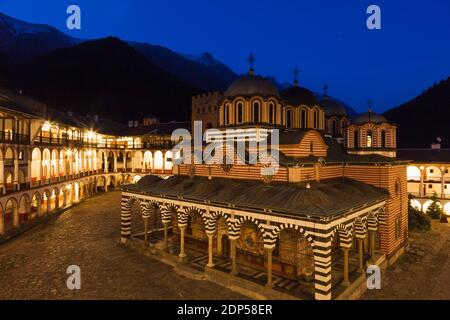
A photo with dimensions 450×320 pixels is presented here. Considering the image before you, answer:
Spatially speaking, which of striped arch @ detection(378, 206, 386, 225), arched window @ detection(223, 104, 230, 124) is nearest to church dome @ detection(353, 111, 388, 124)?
striped arch @ detection(378, 206, 386, 225)

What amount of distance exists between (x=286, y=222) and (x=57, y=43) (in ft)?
648

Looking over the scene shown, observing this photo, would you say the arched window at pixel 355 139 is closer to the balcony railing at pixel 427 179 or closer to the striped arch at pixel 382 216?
the striped arch at pixel 382 216

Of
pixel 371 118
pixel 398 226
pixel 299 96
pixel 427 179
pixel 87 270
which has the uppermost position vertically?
pixel 299 96

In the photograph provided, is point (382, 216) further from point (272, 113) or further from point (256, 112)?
point (256, 112)

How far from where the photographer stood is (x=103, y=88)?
370 ft

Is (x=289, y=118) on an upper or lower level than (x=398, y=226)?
upper

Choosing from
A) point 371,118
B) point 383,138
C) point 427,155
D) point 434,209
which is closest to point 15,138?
point 371,118

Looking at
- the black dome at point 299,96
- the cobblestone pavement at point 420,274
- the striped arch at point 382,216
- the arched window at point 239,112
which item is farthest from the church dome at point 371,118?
the arched window at point 239,112

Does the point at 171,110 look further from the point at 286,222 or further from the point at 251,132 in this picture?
the point at 286,222

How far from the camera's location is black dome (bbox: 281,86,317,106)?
2748 cm

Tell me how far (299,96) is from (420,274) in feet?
55.0

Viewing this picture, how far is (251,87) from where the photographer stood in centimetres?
2414

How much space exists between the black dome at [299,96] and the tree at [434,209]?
20058 mm

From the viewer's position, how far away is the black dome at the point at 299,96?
90.2 ft
